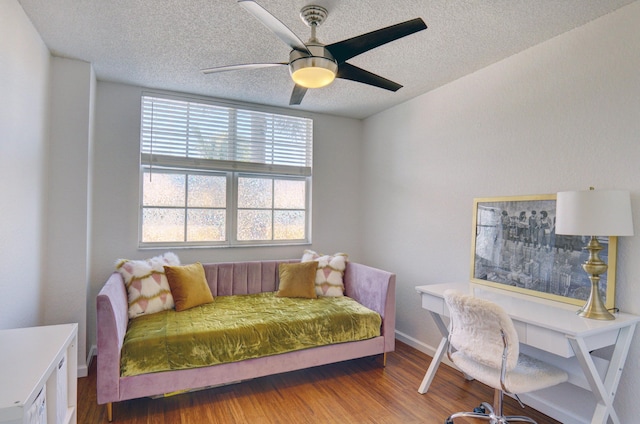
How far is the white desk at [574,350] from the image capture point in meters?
1.80

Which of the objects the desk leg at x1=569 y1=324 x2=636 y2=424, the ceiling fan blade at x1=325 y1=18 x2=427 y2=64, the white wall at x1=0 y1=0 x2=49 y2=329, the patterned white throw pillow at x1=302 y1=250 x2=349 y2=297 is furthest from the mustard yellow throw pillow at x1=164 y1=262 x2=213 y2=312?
the desk leg at x1=569 y1=324 x2=636 y2=424

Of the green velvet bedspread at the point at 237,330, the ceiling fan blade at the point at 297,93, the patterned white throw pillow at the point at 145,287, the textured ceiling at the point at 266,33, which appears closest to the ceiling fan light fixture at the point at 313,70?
the ceiling fan blade at the point at 297,93

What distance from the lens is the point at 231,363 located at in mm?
2500

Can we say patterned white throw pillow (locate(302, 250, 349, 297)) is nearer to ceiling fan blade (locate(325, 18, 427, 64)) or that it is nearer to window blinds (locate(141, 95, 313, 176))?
window blinds (locate(141, 95, 313, 176))

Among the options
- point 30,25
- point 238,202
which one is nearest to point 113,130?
point 30,25

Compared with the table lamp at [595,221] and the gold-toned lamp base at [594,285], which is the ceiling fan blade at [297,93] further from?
the gold-toned lamp base at [594,285]

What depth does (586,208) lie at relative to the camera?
6.28ft

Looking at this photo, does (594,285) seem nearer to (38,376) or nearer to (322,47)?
(322,47)

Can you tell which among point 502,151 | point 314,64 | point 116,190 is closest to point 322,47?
point 314,64

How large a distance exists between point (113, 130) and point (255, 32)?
188 cm

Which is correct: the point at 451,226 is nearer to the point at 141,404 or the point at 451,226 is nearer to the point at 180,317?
the point at 180,317

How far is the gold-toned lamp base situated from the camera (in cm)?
195

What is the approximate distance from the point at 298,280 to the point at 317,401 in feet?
3.81

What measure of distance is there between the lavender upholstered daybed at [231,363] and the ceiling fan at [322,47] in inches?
71.1
